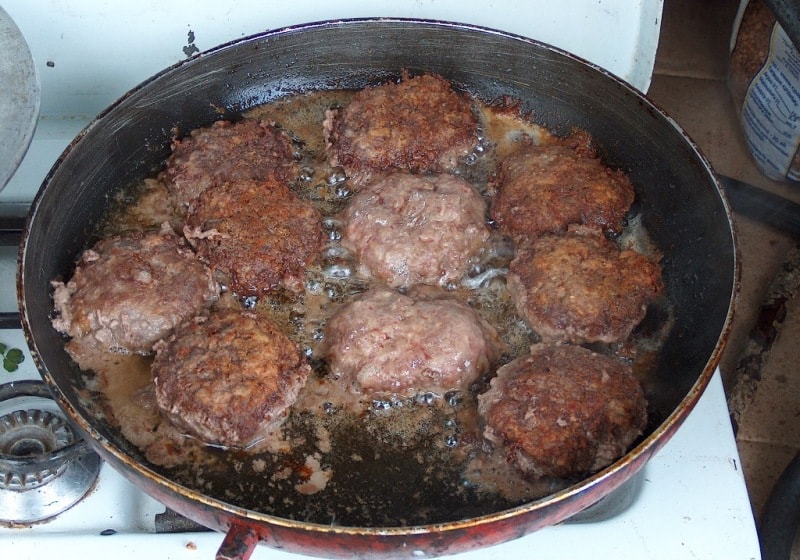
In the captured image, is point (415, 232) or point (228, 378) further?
point (415, 232)

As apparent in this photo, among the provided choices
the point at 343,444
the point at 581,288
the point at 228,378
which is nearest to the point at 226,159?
the point at 228,378

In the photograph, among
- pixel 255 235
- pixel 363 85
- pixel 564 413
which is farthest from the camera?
pixel 363 85

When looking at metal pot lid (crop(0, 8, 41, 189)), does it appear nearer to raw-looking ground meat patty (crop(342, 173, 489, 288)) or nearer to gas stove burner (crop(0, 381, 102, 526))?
gas stove burner (crop(0, 381, 102, 526))

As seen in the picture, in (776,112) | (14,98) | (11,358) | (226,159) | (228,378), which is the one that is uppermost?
(14,98)

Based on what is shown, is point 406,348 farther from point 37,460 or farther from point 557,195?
point 37,460

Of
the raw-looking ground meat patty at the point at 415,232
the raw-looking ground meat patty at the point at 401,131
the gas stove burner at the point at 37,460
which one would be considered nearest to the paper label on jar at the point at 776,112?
the raw-looking ground meat patty at the point at 401,131

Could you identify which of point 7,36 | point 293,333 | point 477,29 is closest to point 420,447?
point 293,333
